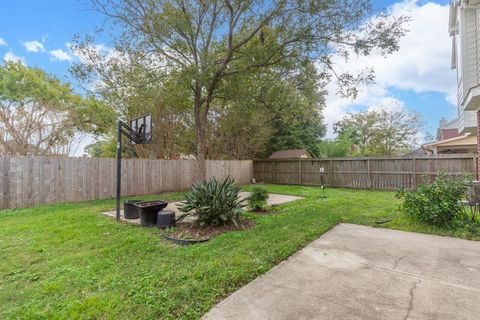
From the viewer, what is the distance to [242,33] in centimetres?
710

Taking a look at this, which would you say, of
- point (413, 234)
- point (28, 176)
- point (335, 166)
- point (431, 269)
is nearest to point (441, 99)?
point (335, 166)

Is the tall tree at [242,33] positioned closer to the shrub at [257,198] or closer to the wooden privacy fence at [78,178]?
the shrub at [257,198]

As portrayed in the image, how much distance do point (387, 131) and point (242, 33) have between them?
1756 centimetres

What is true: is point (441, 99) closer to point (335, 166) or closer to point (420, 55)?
point (420, 55)

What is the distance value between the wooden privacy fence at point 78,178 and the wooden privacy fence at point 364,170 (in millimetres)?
5030

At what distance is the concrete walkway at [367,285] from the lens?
1.93m

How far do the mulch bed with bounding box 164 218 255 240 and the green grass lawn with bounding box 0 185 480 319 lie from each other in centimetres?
26

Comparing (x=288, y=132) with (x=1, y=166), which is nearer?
(x=1, y=166)

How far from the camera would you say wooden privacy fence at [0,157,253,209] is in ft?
21.2

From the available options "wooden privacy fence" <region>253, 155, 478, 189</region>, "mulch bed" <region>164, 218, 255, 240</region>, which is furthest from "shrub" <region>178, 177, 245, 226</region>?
"wooden privacy fence" <region>253, 155, 478, 189</region>

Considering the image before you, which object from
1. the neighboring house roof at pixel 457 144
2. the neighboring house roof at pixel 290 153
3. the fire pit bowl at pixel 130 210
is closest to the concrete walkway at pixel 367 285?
the fire pit bowl at pixel 130 210

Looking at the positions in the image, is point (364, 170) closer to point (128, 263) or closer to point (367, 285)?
point (367, 285)

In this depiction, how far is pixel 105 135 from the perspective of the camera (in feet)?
41.6

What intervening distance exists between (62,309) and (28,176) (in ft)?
21.1
